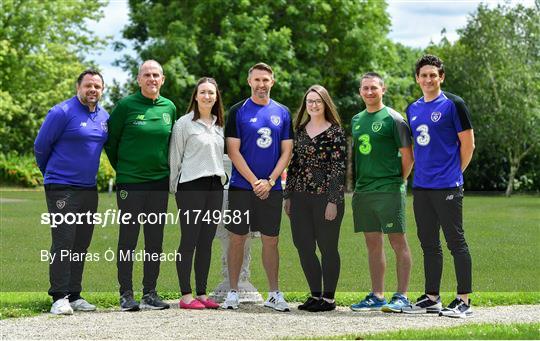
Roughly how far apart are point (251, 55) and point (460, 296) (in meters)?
30.8

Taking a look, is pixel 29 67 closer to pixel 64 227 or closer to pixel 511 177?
pixel 511 177

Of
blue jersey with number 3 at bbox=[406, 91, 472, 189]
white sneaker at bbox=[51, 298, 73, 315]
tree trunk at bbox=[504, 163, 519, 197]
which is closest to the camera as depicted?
blue jersey with number 3 at bbox=[406, 91, 472, 189]

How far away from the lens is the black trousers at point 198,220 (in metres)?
9.37

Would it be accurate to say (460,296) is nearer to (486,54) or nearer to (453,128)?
(453,128)

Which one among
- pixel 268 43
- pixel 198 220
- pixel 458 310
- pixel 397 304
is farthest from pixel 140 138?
pixel 268 43

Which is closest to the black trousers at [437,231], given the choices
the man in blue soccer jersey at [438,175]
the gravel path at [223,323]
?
the man in blue soccer jersey at [438,175]

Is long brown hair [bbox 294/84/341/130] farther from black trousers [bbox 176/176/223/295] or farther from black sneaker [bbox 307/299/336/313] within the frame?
black sneaker [bbox 307/299/336/313]

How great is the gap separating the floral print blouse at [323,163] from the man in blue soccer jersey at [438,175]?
30.4 inches

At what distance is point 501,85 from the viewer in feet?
156

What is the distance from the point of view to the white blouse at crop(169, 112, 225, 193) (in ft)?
30.7

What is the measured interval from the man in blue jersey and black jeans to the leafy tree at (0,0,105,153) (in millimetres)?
38362

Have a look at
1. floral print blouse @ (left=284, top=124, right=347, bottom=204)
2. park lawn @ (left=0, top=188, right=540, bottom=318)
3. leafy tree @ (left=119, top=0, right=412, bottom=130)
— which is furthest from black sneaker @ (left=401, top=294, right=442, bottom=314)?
leafy tree @ (left=119, top=0, right=412, bottom=130)

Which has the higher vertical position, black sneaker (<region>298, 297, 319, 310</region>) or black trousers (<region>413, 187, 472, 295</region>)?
black trousers (<region>413, 187, 472, 295</region>)

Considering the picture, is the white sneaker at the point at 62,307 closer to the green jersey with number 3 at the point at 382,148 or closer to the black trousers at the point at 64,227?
the black trousers at the point at 64,227
